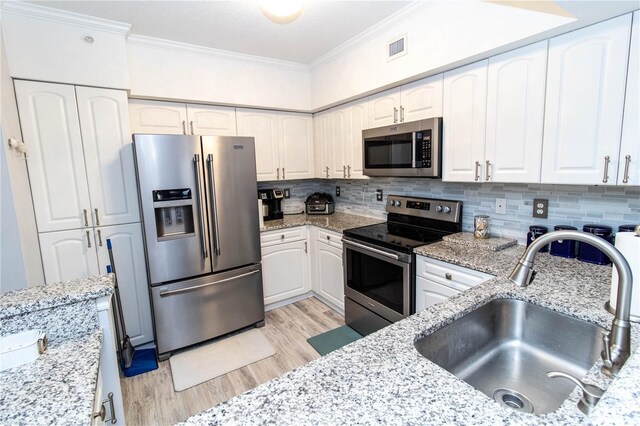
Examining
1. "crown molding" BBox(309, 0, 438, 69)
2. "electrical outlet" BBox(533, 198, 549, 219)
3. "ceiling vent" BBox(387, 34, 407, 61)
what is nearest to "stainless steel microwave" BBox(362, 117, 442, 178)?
"ceiling vent" BBox(387, 34, 407, 61)

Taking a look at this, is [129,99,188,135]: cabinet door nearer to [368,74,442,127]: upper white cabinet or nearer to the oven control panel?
[368,74,442,127]: upper white cabinet

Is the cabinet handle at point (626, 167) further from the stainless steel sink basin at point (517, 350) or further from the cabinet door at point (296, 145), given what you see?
the cabinet door at point (296, 145)

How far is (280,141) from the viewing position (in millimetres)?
3383

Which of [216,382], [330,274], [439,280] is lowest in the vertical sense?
[216,382]

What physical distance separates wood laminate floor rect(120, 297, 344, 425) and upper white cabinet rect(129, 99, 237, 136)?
194 cm

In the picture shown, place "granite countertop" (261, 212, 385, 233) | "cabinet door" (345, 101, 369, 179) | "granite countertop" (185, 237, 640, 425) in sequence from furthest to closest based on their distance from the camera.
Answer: "granite countertop" (261, 212, 385, 233) < "cabinet door" (345, 101, 369, 179) < "granite countertop" (185, 237, 640, 425)

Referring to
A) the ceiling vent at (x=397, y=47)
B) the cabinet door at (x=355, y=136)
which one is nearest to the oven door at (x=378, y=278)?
the cabinet door at (x=355, y=136)

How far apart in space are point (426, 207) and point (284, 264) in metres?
1.50

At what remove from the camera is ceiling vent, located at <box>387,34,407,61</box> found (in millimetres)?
2252

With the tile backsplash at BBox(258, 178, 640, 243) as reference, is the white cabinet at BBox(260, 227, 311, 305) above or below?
below

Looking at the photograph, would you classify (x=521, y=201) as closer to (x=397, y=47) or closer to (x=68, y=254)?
(x=397, y=47)

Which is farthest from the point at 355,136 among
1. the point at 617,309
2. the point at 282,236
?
the point at 617,309

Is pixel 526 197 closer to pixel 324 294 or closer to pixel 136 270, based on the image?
pixel 324 294

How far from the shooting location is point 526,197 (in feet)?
6.81
